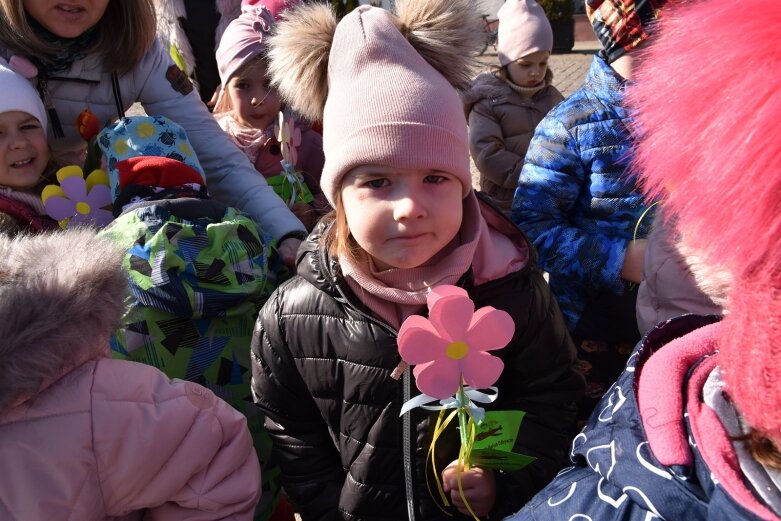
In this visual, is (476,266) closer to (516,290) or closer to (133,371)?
(516,290)

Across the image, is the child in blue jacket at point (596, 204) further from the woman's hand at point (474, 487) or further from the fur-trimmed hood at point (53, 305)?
the fur-trimmed hood at point (53, 305)

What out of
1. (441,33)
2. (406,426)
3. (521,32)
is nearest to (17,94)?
(441,33)

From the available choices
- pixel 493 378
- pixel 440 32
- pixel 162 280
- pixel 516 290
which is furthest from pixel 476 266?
pixel 162 280

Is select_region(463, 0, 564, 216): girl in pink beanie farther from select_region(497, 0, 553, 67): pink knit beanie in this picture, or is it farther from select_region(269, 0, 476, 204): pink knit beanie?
select_region(269, 0, 476, 204): pink knit beanie

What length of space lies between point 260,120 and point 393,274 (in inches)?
61.2

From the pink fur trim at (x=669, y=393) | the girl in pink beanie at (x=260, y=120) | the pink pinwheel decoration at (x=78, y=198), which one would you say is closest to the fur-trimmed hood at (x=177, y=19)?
the girl in pink beanie at (x=260, y=120)

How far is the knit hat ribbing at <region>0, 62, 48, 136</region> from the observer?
1.84m

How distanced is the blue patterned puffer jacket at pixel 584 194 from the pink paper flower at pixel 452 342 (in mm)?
841

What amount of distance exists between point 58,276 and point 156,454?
390 mm

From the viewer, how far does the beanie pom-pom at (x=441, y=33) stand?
1.56m

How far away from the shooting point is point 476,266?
5.08ft

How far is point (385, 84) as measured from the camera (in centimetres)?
147

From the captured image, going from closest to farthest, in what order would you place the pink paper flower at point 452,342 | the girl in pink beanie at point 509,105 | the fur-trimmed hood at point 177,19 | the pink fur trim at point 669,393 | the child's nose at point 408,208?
the pink fur trim at point 669,393 → the pink paper flower at point 452,342 → the child's nose at point 408,208 → the fur-trimmed hood at point 177,19 → the girl in pink beanie at point 509,105

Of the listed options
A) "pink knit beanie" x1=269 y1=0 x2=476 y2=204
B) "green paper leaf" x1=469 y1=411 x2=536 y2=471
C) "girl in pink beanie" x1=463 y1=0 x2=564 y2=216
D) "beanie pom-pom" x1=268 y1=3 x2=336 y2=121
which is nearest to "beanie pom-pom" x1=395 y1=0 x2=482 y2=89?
"pink knit beanie" x1=269 y1=0 x2=476 y2=204
